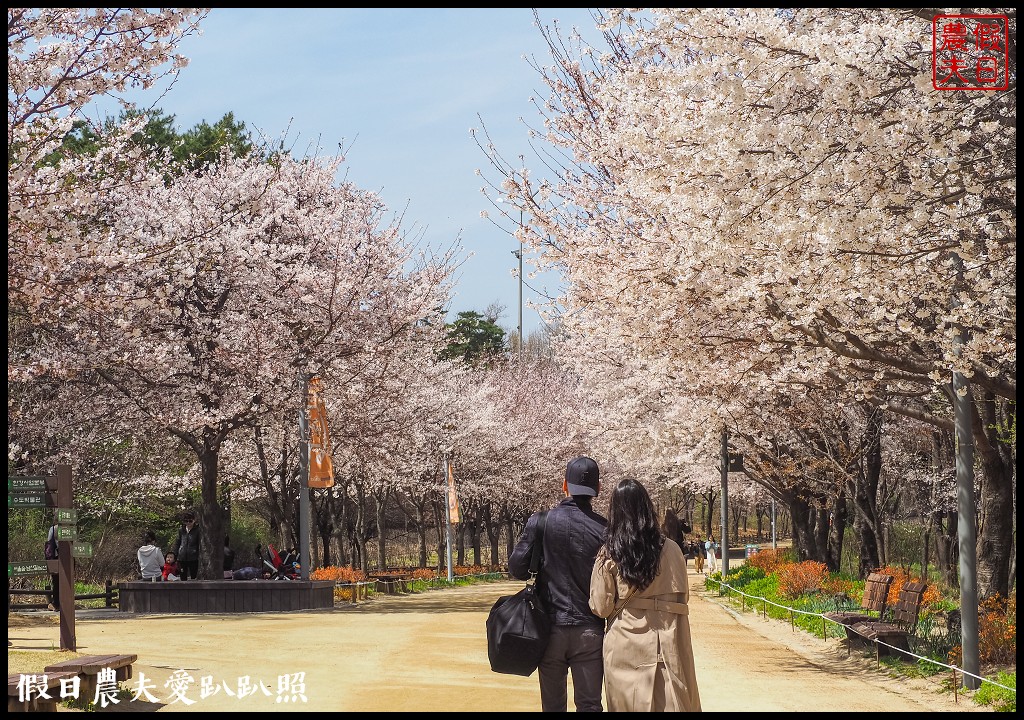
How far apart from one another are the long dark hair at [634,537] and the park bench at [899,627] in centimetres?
715

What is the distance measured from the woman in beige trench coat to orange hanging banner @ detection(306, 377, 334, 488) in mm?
15168

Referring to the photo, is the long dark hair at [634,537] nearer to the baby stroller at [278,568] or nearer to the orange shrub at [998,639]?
the orange shrub at [998,639]

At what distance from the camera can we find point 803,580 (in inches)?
789

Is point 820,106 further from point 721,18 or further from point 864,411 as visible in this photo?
point 864,411

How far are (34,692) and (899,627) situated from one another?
379 inches

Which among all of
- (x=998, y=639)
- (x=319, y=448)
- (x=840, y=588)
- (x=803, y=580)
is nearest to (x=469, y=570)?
(x=319, y=448)

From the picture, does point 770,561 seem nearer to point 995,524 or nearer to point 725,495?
point 725,495

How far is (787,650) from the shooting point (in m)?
14.2

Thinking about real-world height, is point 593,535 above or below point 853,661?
above

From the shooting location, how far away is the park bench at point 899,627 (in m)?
12.1

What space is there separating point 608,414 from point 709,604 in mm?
8318

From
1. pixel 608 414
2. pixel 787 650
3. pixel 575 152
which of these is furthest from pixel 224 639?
pixel 608 414

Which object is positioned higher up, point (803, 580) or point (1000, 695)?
point (1000, 695)

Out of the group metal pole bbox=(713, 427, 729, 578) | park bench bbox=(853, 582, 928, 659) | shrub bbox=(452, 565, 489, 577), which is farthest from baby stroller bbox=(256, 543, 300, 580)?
park bench bbox=(853, 582, 928, 659)
